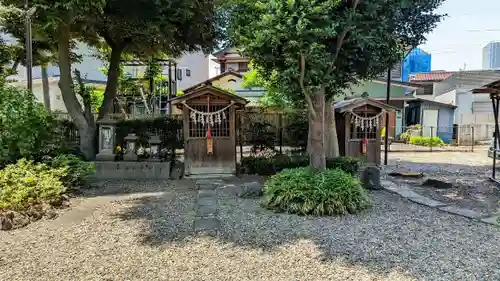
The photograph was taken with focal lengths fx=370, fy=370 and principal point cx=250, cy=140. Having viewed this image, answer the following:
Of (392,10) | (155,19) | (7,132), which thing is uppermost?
(155,19)

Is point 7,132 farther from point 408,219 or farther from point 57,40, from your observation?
point 408,219

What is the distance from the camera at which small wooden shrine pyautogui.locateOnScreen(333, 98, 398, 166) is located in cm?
1128

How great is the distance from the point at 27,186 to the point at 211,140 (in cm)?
470

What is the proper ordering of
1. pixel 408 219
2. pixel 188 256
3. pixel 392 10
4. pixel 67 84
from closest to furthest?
pixel 188 256, pixel 408 219, pixel 392 10, pixel 67 84

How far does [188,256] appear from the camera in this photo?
4125 millimetres

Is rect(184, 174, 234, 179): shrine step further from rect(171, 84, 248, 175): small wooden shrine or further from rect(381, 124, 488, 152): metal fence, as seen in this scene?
rect(381, 124, 488, 152): metal fence

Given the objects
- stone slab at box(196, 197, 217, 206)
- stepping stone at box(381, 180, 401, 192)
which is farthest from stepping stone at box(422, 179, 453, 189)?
stone slab at box(196, 197, 217, 206)

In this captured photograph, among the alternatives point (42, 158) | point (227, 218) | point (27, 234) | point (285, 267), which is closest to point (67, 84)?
point (42, 158)

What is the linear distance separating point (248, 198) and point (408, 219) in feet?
9.49

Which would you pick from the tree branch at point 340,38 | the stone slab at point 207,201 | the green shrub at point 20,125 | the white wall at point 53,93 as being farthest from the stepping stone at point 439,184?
the white wall at point 53,93

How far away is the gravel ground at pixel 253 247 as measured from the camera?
3.68 m

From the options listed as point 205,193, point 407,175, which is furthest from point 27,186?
point 407,175

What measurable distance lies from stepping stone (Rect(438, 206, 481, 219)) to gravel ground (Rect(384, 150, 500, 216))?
220mm

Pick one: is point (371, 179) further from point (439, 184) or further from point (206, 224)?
point (206, 224)
